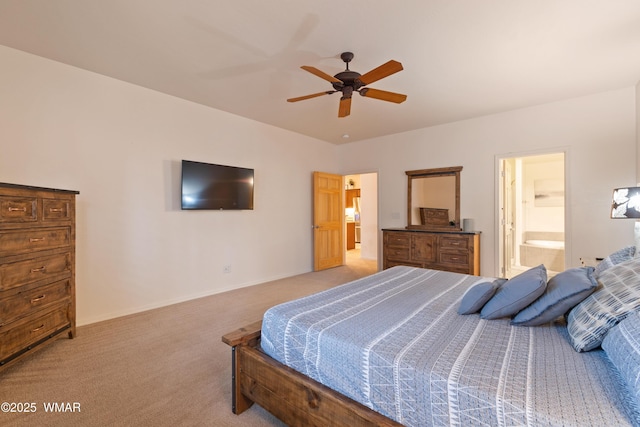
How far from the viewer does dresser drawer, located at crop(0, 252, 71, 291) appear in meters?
2.06

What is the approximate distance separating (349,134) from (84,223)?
4.24 meters

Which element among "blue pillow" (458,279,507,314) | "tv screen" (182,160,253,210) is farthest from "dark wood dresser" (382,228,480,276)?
"blue pillow" (458,279,507,314)

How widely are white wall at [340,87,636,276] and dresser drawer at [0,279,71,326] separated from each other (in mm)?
4782

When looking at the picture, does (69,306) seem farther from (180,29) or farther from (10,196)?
(180,29)

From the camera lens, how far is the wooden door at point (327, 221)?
18.6 ft

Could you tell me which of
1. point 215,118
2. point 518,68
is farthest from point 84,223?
point 518,68

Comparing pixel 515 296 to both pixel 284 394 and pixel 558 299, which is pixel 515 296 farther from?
pixel 284 394

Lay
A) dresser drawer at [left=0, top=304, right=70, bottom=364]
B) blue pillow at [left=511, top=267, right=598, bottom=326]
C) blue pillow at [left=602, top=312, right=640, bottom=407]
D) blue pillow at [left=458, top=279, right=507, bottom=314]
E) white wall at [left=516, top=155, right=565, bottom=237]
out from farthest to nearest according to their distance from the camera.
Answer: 1. white wall at [left=516, top=155, right=565, bottom=237]
2. dresser drawer at [left=0, top=304, right=70, bottom=364]
3. blue pillow at [left=458, top=279, right=507, bottom=314]
4. blue pillow at [left=511, top=267, right=598, bottom=326]
5. blue pillow at [left=602, top=312, right=640, bottom=407]

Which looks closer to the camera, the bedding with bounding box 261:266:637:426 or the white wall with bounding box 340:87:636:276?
the bedding with bounding box 261:266:637:426

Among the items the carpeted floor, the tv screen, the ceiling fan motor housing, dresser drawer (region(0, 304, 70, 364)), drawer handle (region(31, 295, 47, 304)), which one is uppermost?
the ceiling fan motor housing

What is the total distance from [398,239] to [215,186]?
3043 millimetres

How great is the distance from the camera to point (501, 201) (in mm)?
4379

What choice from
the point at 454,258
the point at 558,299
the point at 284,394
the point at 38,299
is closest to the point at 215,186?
the point at 38,299

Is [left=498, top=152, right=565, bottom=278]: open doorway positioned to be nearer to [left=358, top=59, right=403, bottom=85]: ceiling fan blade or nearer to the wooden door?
the wooden door
